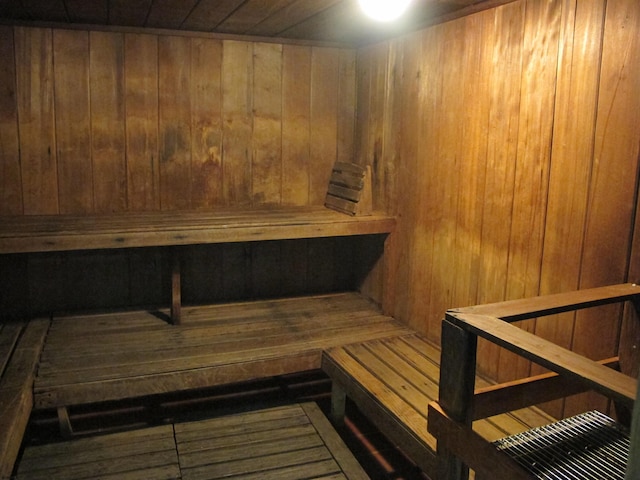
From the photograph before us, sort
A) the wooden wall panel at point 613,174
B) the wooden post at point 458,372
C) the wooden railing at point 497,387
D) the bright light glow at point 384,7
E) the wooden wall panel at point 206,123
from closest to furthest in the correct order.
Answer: the wooden railing at point 497,387, the wooden post at point 458,372, the wooden wall panel at point 613,174, the bright light glow at point 384,7, the wooden wall panel at point 206,123

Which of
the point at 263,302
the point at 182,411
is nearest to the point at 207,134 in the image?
the point at 263,302

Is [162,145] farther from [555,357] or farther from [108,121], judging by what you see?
[555,357]

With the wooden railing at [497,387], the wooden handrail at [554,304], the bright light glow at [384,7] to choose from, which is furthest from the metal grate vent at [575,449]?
the bright light glow at [384,7]

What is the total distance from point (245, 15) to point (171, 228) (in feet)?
3.98

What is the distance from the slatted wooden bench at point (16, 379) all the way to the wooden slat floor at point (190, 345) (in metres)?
0.06

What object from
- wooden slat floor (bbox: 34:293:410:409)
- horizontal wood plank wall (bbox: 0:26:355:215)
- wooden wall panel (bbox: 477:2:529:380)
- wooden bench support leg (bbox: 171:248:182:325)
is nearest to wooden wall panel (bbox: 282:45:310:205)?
horizontal wood plank wall (bbox: 0:26:355:215)

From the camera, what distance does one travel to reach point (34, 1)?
265 cm

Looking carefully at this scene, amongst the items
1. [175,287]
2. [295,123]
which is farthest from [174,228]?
[295,123]

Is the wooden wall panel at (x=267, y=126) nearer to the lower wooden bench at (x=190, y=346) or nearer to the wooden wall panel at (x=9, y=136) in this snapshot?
the lower wooden bench at (x=190, y=346)

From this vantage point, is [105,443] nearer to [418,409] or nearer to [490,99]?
[418,409]

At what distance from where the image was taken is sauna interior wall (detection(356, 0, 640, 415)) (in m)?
1.93

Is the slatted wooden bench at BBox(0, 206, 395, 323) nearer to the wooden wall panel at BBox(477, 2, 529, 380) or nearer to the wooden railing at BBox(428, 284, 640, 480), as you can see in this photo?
the wooden wall panel at BBox(477, 2, 529, 380)

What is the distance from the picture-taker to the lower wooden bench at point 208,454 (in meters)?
2.43

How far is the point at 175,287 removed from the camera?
3.19 metres
